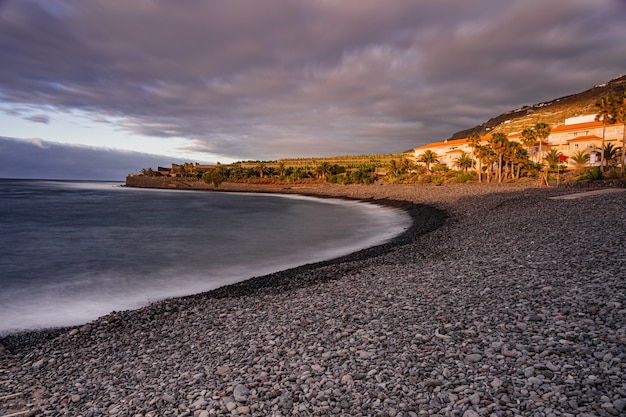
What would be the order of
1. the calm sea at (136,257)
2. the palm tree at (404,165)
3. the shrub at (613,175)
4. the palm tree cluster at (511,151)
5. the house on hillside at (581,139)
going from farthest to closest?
the palm tree at (404,165)
the house on hillside at (581,139)
the palm tree cluster at (511,151)
the shrub at (613,175)
the calm sea at (136,257)

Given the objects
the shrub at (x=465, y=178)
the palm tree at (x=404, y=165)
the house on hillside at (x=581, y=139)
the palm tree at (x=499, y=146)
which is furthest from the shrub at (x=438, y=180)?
the palm tree at (x=404, y=165)

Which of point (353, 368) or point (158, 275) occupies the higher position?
point (353, 368)

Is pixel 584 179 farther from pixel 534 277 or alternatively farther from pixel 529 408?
pixel 529 408

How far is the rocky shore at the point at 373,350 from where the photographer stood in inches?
205

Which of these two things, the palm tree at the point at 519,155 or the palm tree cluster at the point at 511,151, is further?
the palm tree at the point at 519,155

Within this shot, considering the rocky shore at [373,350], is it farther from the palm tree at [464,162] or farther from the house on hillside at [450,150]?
the house on hillside at [450,150]

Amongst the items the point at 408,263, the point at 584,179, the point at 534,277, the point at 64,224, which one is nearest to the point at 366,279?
the point at 408,263

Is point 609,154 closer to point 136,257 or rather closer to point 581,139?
point 581,139

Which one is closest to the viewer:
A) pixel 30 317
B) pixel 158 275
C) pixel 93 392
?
pixel 93 392

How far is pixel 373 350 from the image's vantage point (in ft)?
22.4

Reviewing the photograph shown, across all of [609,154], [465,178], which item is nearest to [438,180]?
[465,178]

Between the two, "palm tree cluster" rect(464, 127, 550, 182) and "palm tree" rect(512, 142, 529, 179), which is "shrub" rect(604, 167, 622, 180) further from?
"palm tree" rect(512, 142, 529, 179)

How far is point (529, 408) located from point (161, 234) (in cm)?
3983

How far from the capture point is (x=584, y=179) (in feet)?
146
